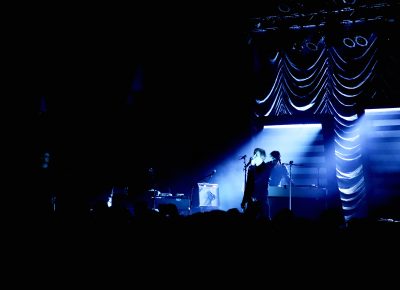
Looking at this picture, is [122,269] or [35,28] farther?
[35,28]

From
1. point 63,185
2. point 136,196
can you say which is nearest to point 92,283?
point 63,185

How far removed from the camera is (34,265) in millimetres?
1895

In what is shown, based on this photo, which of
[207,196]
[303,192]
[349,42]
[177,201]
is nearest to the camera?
[303,192]

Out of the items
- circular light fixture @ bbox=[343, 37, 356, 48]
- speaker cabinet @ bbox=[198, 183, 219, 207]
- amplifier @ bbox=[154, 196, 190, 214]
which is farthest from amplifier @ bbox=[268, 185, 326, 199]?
circular light fixture @ bbox=[343, 37, 356, 48]

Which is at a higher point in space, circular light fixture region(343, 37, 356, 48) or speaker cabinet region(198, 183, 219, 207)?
circular light fixture region(343, 37, 356, 48)

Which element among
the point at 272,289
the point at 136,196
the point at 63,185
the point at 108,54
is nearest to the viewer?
the point at 272,289

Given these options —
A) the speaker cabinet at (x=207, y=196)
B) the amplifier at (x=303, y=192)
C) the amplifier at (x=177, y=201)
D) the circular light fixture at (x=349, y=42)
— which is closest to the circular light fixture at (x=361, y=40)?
the circular light fixture at (x=349, y=42)

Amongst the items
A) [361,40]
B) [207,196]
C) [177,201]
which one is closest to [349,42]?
[361,40]

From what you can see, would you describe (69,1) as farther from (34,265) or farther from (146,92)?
(34,265)

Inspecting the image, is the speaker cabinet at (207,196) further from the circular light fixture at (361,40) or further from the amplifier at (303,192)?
the circular light fixture at (361,40)

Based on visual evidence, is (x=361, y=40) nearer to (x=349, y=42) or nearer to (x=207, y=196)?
(x=349, y=42)

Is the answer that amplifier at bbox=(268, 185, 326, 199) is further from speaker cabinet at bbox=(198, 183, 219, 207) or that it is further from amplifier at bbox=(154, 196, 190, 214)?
amplifier at bbox=(154, 196, 190, 214)

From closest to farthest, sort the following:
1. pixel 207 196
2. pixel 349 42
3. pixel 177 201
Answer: pixel 177 201 < pixel 207 196 < pixel 349 42

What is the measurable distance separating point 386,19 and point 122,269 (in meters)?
7.90
